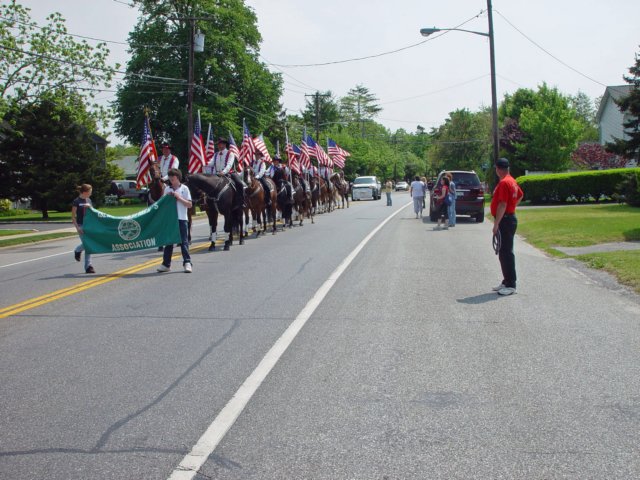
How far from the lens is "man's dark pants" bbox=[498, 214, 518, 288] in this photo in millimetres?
10531

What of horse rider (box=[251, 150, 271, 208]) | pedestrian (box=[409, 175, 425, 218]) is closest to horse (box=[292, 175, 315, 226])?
horse rider (box=[251, 150, 271, 208])

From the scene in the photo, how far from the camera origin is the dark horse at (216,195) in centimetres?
1628

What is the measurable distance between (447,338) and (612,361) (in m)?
1.64

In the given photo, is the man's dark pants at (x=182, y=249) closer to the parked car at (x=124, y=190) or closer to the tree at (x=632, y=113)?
the tree at (x=632, y=113)

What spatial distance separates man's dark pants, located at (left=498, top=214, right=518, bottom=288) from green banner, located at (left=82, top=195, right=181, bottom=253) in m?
5.96

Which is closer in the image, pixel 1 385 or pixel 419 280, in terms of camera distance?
pixel 1 385

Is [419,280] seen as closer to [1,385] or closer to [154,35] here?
[1,385]

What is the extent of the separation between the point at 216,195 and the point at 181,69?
123 feet

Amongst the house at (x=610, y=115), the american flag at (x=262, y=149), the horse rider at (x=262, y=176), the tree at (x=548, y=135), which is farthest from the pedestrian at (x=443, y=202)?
the house at (x=610, y=115)

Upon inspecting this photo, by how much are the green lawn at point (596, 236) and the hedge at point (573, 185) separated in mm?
9439

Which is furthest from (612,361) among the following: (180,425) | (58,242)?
(58,242)

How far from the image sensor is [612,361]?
659 cm

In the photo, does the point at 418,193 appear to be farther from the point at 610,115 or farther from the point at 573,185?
the point at 610,115

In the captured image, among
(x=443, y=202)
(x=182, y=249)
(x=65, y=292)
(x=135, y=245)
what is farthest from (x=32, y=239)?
(x=65, y=292)
